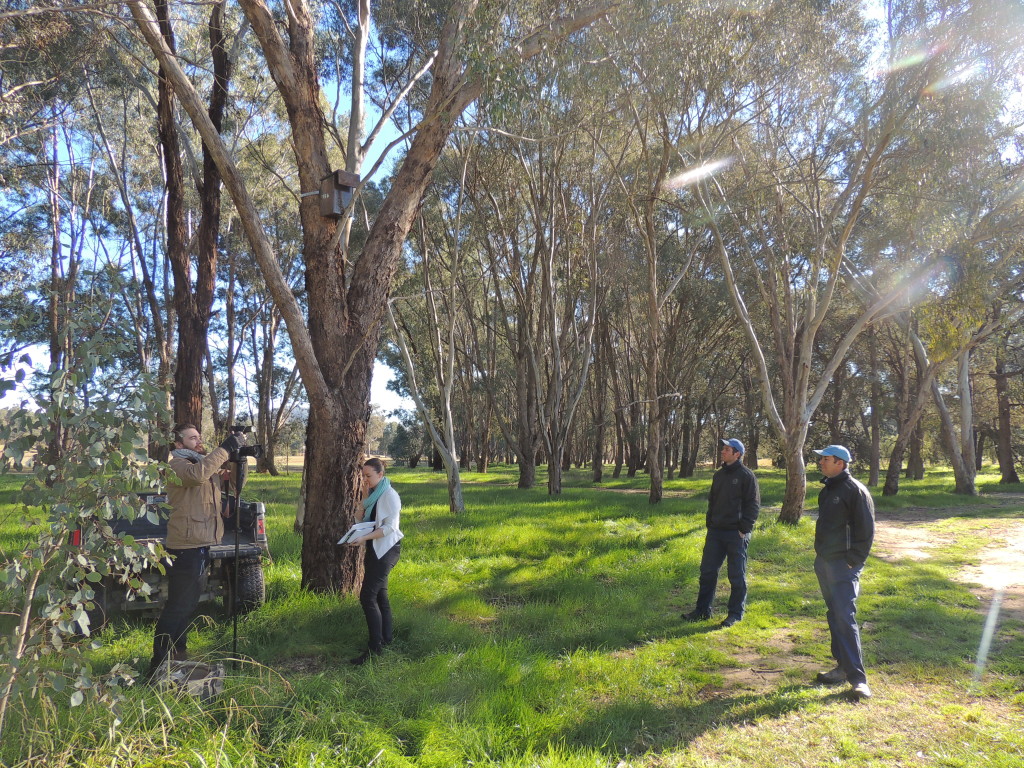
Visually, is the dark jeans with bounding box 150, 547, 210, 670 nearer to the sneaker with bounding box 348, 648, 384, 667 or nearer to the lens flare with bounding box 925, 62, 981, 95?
the sneaker with bounding box 348, 648, 384, 667

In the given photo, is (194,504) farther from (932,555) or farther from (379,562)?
(932,555)

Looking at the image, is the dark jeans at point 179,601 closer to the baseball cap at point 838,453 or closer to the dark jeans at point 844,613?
the dark jeans at point 844,613

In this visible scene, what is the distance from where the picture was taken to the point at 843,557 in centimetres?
465

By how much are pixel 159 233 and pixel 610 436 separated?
114 feet

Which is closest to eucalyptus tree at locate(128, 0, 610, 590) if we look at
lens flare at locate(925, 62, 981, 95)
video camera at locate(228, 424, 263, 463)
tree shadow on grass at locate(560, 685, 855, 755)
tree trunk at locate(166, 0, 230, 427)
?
video camera at locate(228, 424, 263, 463)

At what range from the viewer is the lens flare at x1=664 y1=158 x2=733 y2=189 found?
1187cm

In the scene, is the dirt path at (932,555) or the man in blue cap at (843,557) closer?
the man in blue cap at (843,557)

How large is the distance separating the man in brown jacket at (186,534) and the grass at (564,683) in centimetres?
47

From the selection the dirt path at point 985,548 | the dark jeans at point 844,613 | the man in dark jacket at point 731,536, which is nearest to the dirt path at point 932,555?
the dirt path at point 985,548

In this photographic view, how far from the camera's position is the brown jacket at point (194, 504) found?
4.21 meters

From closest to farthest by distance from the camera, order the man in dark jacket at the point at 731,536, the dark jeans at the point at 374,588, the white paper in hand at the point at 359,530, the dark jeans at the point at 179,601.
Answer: the dark jeans at the point at 179,601 < the dark jeans at the point at 374,588 < the white paper in hand at the point at 359,530 < the man in dark jacket at the point at 731,536

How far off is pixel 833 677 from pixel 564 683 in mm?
2018

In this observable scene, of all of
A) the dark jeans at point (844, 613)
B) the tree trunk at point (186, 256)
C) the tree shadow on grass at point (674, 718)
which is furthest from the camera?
the tree trunk at point (186, 256)

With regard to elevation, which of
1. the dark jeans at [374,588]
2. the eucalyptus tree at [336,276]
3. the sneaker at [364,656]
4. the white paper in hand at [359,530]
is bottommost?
the sneaker at [364,656]
